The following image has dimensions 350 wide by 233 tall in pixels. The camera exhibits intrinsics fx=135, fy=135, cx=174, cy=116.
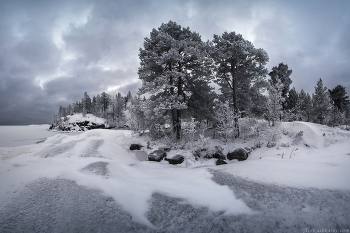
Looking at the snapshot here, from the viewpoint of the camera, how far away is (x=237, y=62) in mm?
13664

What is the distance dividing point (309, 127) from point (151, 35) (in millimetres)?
16854

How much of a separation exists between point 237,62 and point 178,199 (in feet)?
45.2

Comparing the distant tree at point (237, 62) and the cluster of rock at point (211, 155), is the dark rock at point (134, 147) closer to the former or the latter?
the cluster of rock at point (211, 155)

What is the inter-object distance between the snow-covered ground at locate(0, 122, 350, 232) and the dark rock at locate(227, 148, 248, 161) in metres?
2.59

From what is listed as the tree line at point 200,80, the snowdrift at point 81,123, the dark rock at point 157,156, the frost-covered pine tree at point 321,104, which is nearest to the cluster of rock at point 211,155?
the dark rock at point 157,156

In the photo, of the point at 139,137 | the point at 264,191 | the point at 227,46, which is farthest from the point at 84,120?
the point at 264,191

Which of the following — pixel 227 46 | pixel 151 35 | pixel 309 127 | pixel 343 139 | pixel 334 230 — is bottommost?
pixel 334 230

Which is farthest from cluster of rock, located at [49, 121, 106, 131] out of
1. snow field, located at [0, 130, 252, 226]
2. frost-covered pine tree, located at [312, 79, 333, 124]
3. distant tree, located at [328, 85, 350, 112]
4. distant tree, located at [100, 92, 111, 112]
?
distant tree, located at [328, 85, 350, 112]

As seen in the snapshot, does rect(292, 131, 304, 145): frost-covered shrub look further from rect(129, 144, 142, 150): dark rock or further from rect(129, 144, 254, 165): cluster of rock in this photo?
rect(129, 144, 142, 150): dark rock

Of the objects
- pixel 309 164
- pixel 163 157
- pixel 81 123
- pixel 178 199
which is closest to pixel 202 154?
pixel 163 157

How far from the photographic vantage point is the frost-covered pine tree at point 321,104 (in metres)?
23.1

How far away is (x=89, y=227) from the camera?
10.6 feet

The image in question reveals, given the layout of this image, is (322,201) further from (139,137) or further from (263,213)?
(139,137)

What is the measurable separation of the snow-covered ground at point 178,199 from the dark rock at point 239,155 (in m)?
2.59
